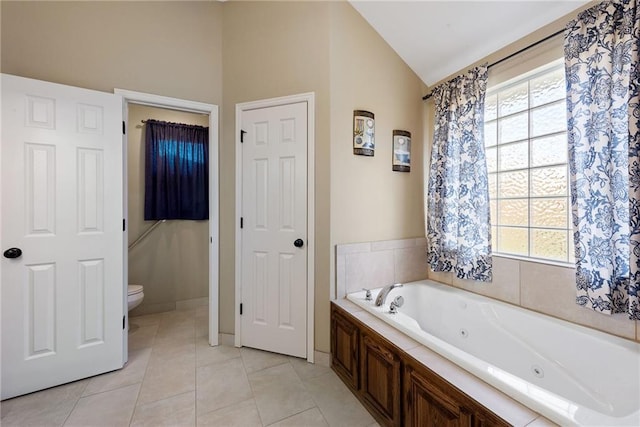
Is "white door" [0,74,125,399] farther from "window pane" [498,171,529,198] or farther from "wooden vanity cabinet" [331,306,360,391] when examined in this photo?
"window pane" [498,171,529,198]

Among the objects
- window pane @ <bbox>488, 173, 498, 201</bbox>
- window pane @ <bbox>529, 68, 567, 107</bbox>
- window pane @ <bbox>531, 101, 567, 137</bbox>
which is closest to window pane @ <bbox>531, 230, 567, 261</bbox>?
window pane @ <bbox>488, 173, 498, 201</bbox>

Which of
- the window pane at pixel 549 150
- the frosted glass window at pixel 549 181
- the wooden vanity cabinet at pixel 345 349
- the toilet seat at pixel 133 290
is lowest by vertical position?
the wooden vanity cabinet at pixel 345 349

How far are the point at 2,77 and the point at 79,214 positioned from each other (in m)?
0.90

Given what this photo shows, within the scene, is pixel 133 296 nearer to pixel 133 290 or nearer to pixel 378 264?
pixel 133 290

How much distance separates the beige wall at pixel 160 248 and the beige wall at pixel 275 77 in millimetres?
1181

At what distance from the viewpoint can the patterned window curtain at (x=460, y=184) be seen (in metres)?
2.08

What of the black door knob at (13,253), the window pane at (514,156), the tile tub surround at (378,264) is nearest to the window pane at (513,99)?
the window pane at (514,156)

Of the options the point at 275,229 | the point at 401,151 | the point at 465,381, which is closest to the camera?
the point at 465,381

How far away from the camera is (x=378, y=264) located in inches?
92.3

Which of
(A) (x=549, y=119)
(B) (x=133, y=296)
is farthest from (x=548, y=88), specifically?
(B) (x=133, y=296)

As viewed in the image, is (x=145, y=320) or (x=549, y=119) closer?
(x=549, y=119)

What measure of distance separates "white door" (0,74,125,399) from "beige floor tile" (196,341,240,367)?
0.58 m

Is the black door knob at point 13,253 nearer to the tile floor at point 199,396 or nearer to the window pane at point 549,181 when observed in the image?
the tile floor at point 199,396

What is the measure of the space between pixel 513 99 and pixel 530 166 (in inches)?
20.8
